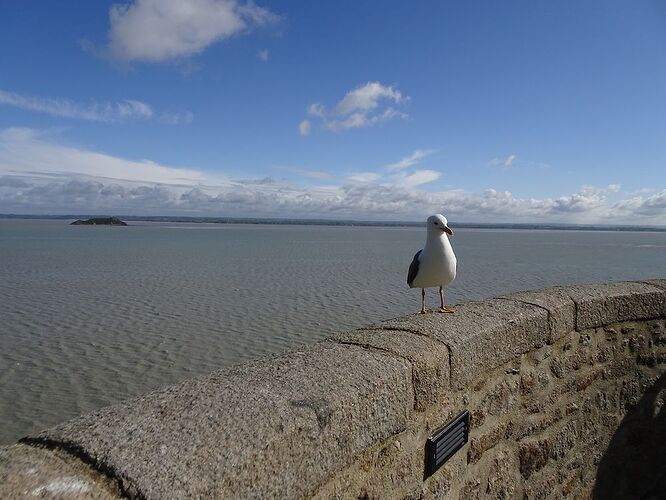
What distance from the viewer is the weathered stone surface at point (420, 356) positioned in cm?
224

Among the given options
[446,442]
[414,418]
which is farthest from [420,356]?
[446,442]

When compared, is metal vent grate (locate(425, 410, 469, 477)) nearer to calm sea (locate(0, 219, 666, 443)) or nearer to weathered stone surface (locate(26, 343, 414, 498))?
weathered stone surface (locate(26, 343, 414, 498))

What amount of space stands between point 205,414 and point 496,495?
209 cm

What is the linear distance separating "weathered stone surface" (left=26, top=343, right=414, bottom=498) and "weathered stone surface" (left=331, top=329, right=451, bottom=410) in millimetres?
89

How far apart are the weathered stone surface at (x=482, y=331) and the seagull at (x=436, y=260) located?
1.51ft

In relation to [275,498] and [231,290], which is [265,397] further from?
[231,290]

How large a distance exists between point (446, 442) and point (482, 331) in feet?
2.02

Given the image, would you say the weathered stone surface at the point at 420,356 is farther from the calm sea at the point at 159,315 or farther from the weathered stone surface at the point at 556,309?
the calm sea at the point at 159,315

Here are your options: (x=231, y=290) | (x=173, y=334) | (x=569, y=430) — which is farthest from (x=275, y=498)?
(x=231, y=290)

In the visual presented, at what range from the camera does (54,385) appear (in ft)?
29.9

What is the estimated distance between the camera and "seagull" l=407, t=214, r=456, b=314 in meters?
3.67

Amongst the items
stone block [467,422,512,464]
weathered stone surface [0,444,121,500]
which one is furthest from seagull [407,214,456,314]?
weathered stone surface [0,444,121,500]

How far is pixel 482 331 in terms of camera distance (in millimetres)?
2672

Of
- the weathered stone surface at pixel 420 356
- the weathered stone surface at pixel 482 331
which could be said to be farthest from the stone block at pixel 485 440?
the weathered stone surface at pixel 420 356
